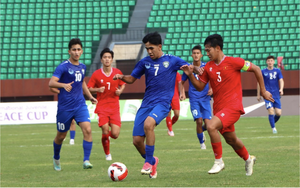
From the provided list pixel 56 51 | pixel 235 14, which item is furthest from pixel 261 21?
pixel 56 51

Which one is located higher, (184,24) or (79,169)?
(184,24)

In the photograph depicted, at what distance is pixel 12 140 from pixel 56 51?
649 inches

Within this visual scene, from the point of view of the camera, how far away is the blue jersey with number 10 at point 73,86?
9000mm

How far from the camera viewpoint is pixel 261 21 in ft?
107

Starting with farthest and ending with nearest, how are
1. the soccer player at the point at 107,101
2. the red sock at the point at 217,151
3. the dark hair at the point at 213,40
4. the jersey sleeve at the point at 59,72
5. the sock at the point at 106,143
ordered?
the soccer player at the point at 107,101 → the sock at the point at 106,143 → the jersey sleeve at the point at 59,72 → the dark hair at the point at 213,40 → the red sock at the point at 217,151

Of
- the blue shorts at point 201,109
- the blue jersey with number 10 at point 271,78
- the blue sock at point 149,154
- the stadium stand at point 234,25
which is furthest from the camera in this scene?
the stadium stand at point 234,25

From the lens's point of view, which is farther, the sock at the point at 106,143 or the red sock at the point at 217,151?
the sock at the point at 106,143

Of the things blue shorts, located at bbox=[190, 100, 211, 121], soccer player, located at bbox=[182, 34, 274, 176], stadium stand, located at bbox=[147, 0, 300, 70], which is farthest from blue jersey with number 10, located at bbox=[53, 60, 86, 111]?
stadium stand, located at bbox=[147, 0, 300, 70]

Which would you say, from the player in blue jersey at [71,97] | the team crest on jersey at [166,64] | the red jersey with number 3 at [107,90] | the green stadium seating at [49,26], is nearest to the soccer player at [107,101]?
the red jersey with number 3 at [107,90]

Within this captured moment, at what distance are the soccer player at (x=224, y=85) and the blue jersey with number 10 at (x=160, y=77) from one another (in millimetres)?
453

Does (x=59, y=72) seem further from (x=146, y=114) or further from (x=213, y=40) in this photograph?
(x=213, y=40)

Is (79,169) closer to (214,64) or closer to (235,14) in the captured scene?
(214,64)

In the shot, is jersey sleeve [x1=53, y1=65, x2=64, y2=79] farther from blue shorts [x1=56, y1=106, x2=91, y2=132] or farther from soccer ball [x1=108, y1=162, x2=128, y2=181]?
soccer ball [x1=108, y1=162, x2=128, y2=181]

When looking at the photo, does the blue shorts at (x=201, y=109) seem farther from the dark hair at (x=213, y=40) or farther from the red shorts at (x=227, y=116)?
the dark hair at (x=213, y=40)
